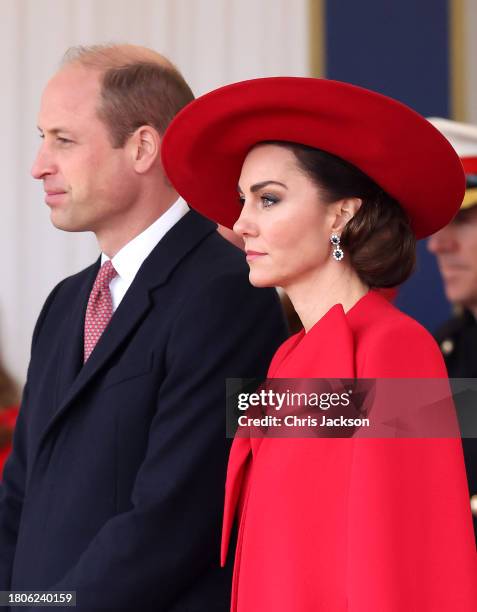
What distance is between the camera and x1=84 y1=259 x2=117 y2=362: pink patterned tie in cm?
190

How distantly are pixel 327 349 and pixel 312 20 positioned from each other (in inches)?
92.1

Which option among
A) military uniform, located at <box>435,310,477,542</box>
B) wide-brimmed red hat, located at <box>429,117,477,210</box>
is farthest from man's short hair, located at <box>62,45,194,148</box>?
military uniform, located at <box>435,310,477,542</box>

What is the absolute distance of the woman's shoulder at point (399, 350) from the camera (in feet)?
4.57

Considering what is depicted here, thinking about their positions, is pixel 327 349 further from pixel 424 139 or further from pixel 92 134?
pixel 92 134

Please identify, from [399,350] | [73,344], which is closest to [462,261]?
[73,344]

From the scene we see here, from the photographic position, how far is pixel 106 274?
1.94 metres

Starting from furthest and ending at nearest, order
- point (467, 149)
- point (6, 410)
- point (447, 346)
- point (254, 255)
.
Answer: point (6, 410) → point (447, 346) → point (467, 149) → point (254, 255)

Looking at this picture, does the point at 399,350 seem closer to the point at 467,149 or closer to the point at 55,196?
the point at 55,196

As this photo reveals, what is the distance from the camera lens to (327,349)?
4.82 ft

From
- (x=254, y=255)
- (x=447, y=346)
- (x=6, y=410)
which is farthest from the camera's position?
(x=6, y=410)

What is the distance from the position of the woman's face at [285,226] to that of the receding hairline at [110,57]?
20.4 inches

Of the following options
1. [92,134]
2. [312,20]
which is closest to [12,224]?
[312,20]

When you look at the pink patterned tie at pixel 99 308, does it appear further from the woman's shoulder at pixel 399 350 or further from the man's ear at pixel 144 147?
the woman's shoulder at pixel 399 350

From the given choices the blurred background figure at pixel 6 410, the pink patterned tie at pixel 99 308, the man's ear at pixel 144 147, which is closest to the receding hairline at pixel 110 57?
the man's ear at pixel 144 147
